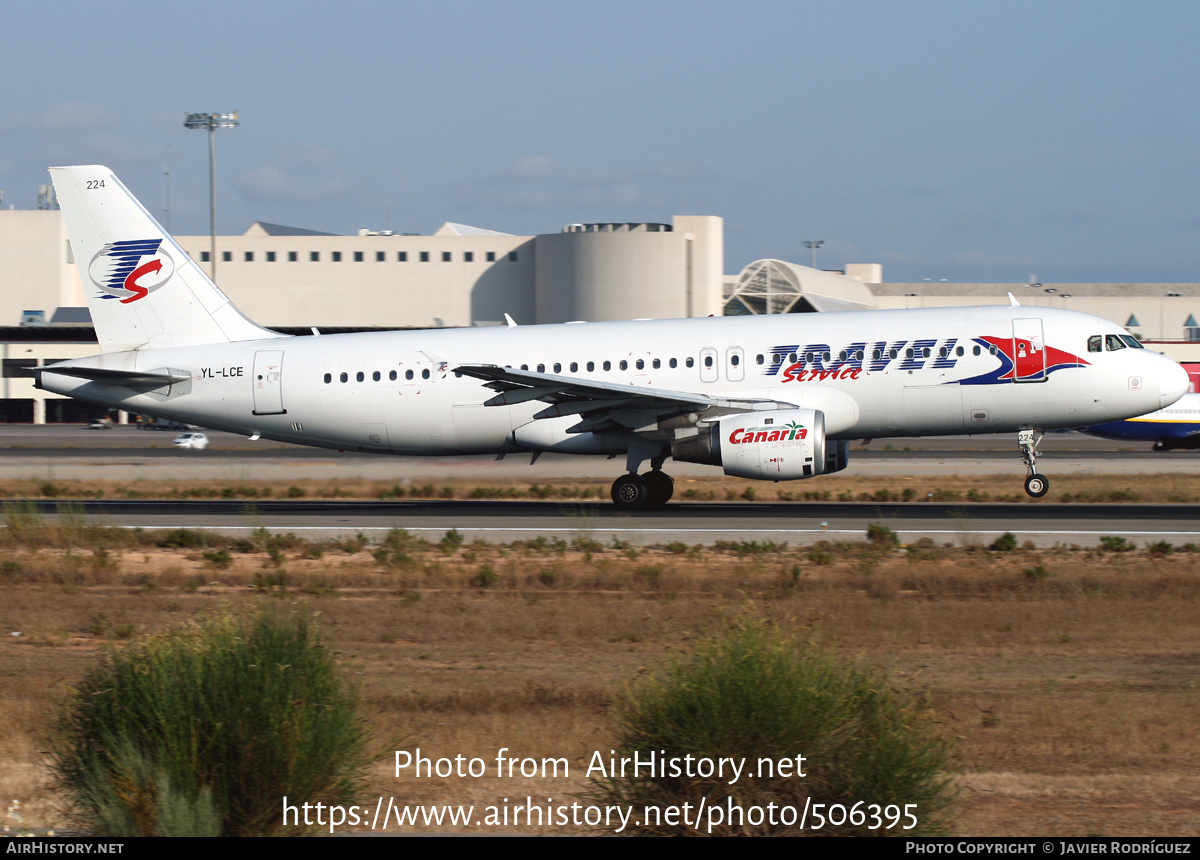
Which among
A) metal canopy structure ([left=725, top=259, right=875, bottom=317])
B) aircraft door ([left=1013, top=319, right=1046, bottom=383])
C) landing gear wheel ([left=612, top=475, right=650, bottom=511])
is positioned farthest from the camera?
metal canopy structure ([left=725, top=259, right=875, bottom=317])

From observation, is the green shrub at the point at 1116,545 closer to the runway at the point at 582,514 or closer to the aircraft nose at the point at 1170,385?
the runway at the point at 582,514

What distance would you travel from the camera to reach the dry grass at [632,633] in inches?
316

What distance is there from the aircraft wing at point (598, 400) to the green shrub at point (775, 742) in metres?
15.4

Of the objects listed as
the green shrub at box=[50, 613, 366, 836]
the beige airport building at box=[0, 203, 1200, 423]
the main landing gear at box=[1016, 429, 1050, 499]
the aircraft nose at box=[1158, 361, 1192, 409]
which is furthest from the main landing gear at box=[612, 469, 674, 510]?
the beige airport building at box=[0, 203, 1200, 423]

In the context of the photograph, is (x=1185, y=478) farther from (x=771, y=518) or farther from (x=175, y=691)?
(x=175, y=691)

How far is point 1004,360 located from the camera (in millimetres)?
22453

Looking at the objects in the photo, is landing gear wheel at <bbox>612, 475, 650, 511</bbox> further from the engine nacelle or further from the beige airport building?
the beige airport building

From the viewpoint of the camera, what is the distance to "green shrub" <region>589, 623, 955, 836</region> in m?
5.93

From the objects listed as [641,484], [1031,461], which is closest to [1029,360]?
[1031,461]

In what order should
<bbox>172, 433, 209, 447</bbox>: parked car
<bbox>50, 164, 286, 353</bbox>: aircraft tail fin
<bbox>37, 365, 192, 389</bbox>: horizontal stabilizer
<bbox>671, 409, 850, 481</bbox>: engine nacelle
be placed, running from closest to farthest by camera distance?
1. <bbox>671, 409, 850, 481</bbox>: engine nacelle
2. <bbox>37, 365, 192, 389</bbox>: horizontal stabilizer
3. <bbox>50, 164, 286, 353</bbox>: aircraft tail fin
4. <bbox>172, 433, 209, 447</bbox>: parked car

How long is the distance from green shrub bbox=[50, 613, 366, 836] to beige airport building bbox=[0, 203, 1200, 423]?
75747 mm

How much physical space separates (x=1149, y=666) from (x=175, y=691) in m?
9.57

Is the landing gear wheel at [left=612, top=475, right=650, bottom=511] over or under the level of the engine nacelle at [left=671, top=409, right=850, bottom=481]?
under

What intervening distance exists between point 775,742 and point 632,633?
679 centimetres
